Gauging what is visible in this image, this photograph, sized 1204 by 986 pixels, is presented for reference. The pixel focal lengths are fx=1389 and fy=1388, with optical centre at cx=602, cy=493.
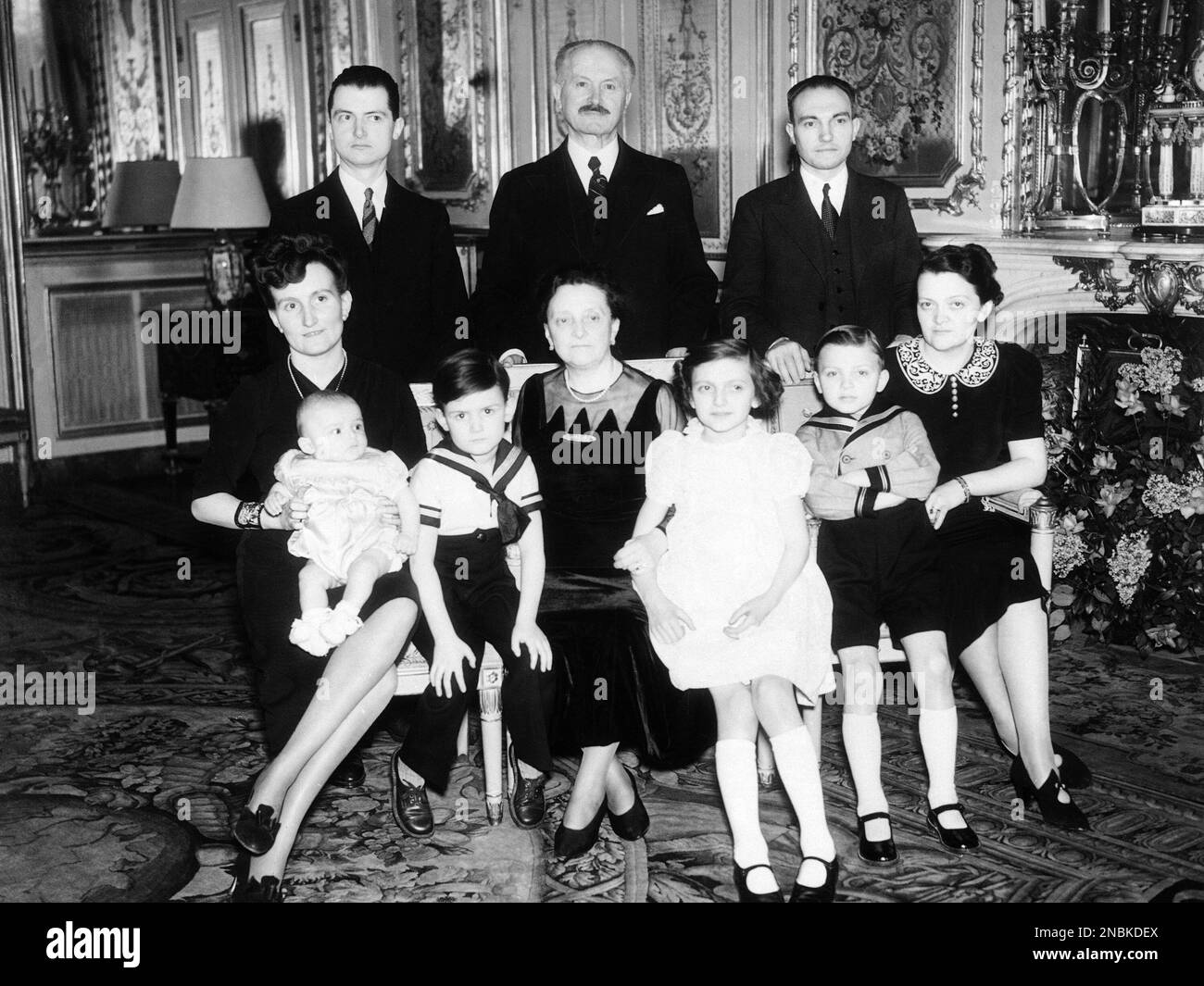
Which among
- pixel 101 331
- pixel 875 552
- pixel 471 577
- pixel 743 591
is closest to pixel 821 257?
pixel 875 552

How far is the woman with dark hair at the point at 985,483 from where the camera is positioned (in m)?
3.11

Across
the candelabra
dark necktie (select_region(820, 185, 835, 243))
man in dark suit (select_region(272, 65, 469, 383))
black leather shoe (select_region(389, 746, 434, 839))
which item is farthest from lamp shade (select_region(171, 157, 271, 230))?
black leather shoe (select_region(389, 746, 434, 839))

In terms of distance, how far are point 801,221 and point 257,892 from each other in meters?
2.14

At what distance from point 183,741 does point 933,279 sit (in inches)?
90.6

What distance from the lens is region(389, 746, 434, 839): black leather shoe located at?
314 cm

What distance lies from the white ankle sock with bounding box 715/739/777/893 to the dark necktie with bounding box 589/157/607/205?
168 cm

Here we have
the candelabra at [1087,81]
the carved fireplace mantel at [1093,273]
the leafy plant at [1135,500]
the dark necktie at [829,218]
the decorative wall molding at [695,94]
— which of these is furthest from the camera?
the decorative wall molding at [695,94]

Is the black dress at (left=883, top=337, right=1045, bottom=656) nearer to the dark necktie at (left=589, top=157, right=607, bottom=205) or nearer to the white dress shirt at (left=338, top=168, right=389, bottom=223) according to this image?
the dark necktie at (left=589, top=157, right=607, bottom=205)

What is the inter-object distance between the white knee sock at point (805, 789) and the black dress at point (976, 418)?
583 mm

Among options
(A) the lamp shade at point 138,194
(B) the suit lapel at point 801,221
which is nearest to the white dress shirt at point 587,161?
(B) the suit lapel at point 801,221

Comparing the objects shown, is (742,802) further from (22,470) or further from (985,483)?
(22,470)

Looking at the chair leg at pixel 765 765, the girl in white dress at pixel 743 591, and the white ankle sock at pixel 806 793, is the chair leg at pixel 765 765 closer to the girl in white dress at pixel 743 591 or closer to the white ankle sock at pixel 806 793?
the girl in white dress at pixel 743 591

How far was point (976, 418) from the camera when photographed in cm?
322
